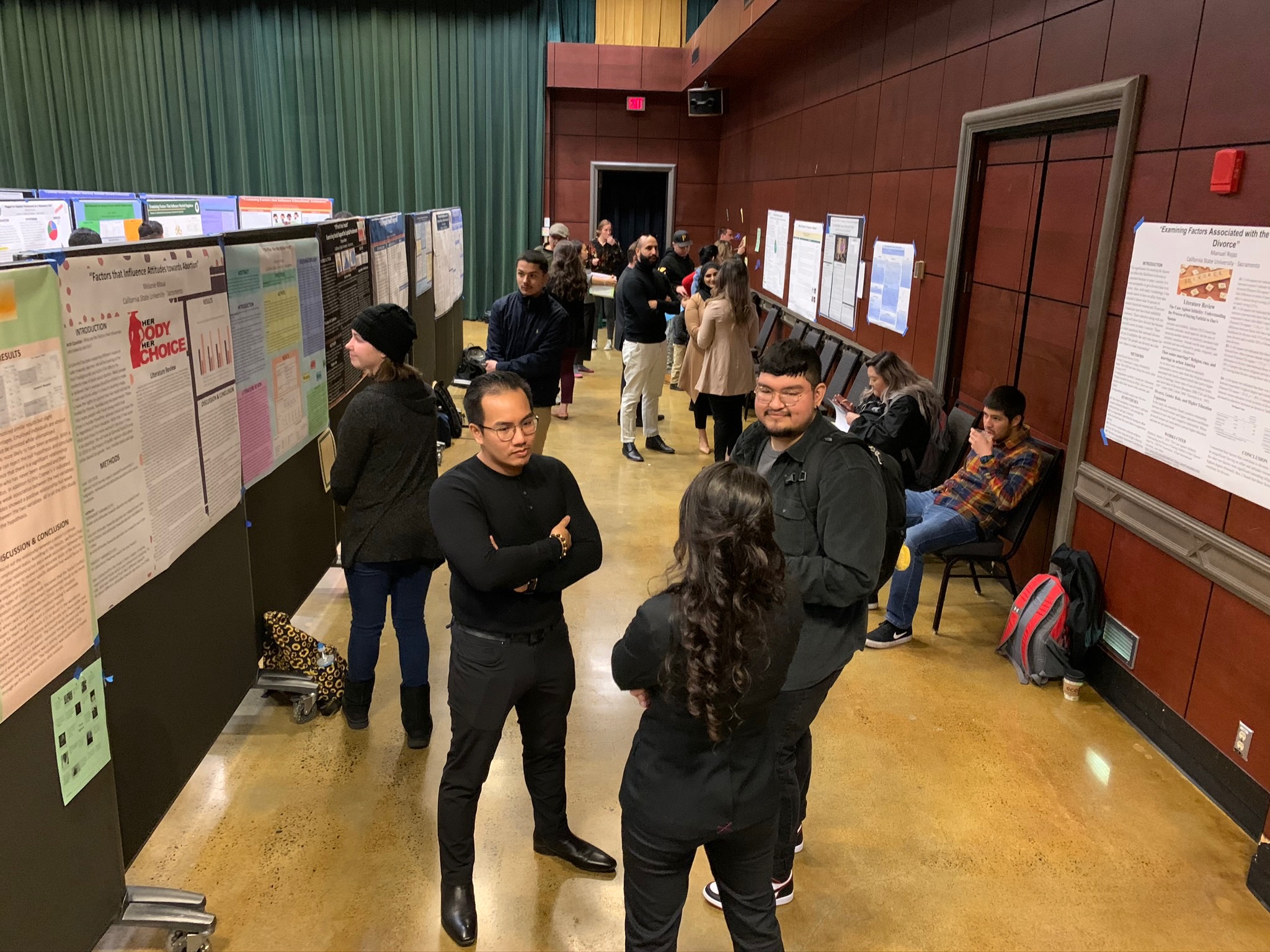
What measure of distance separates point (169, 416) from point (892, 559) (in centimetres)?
199

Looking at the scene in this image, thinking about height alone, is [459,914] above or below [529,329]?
below

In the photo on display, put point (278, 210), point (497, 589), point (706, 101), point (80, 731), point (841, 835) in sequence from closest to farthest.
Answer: point (80, 731) → point (497, 589) → point (841, 835) → point (278, 210) → point (706, 101)

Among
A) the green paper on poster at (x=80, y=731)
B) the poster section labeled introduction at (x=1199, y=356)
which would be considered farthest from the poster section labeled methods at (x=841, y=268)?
the green paper on poster at (x=80, y=731)

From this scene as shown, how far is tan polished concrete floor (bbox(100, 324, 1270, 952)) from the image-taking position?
2521 millimetres

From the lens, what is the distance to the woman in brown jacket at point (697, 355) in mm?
6371

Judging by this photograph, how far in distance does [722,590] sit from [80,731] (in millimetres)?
1523

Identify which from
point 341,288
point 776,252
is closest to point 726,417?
point 341,288

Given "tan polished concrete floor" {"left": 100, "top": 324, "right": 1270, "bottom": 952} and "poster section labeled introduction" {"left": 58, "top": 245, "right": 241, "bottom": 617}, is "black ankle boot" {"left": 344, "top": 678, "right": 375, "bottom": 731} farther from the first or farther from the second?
"poster section labeled introduction" {"left": 58, "top": 245, "right": 241, "bottom": 617}

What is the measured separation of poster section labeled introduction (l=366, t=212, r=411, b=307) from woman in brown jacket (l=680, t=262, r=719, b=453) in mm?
1985

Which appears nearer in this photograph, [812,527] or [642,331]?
[812,527]

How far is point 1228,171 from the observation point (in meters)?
3.07

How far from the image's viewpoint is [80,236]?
15.7 feet

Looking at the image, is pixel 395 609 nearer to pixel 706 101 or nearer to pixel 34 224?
pixel 34 224

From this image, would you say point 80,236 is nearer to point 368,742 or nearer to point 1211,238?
point 368,742
